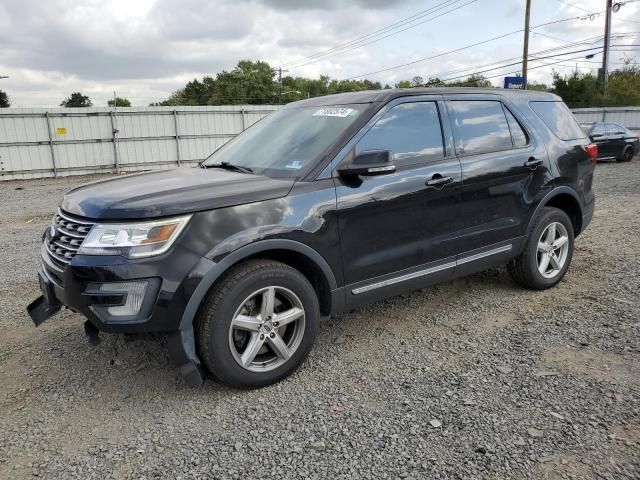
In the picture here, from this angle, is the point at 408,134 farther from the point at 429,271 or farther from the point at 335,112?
the point at 429,271

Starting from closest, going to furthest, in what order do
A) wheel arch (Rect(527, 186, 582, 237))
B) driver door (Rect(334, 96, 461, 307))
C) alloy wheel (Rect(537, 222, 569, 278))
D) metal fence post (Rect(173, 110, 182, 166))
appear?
driver door (Rect(334, 96, 461, 307)), wheel arch (Rect(527, 186, 582, 237)), alloy wheel (Rect(537, 222, 569, 278)), metal fence post (Rect(173, 110, 182, 166))

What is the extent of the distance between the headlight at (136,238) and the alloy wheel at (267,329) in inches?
23.2

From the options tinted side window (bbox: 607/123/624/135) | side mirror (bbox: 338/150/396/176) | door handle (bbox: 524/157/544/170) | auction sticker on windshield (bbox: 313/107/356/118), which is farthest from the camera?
tinted side window (bbox: 607/123/624/135)

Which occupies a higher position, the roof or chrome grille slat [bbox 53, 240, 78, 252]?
the roof

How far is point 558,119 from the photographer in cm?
493

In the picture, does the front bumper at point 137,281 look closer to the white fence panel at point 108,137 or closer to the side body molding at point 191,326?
the side body molding at point 191,326

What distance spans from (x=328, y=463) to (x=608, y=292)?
3.50 m

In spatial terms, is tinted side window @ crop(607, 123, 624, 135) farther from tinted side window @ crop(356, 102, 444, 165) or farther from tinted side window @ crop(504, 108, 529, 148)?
tinted side window @ crop(356, 102, 444, 165)

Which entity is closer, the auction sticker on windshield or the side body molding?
the side body molding

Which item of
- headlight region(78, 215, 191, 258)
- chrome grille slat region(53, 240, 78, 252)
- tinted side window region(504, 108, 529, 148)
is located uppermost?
tinted side window region(504, 108, 529, 148)

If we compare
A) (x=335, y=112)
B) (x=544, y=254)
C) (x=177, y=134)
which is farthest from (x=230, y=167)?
(x=177, y=134)

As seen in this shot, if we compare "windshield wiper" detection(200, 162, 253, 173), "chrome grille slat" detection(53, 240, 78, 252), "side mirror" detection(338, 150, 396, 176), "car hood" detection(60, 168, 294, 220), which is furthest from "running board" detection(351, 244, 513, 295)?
"chrome grille slat" detection(53, 240, 78, 252)

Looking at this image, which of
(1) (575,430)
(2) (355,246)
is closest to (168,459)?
(2) (355,246)

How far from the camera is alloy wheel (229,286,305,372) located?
3.10 meters
